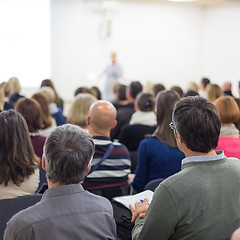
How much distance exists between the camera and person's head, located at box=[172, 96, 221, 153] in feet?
4.86

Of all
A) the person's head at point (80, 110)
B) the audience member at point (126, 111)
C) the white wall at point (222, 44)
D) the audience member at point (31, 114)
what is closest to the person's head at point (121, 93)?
the audience member at point (126, 111)

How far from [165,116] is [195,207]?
1.42 m

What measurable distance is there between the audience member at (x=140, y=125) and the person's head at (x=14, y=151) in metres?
1.65

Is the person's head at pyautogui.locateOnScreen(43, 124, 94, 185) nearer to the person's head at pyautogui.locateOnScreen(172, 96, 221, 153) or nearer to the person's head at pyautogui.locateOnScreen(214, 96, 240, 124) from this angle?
the person's head at pyautogui.locateOnScreen(172, 96, 221, 153)

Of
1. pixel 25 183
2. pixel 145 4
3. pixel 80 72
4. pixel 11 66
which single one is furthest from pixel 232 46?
pixel 25 183

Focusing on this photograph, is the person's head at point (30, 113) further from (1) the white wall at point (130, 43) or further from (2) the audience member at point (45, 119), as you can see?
(1) the white wall at point (130, 43)

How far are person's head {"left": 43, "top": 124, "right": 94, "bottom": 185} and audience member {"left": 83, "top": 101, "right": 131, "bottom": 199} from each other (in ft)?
3.26

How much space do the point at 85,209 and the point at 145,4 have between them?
11759 millimetres

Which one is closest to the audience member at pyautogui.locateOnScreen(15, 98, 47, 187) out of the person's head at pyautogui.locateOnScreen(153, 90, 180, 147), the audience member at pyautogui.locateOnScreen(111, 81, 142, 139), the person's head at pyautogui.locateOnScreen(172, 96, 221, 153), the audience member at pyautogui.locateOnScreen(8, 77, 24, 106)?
the person's head at pyautogui.locateOnScreen(153, 90, 180, 147)

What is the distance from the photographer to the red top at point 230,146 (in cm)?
251

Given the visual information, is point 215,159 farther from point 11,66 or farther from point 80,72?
point 80,72

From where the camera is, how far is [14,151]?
6.76 feet

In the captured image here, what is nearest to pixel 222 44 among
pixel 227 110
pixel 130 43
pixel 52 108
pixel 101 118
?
pixel 130 43

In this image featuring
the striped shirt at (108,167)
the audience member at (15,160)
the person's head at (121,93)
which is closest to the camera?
the audience member at (15,160)
